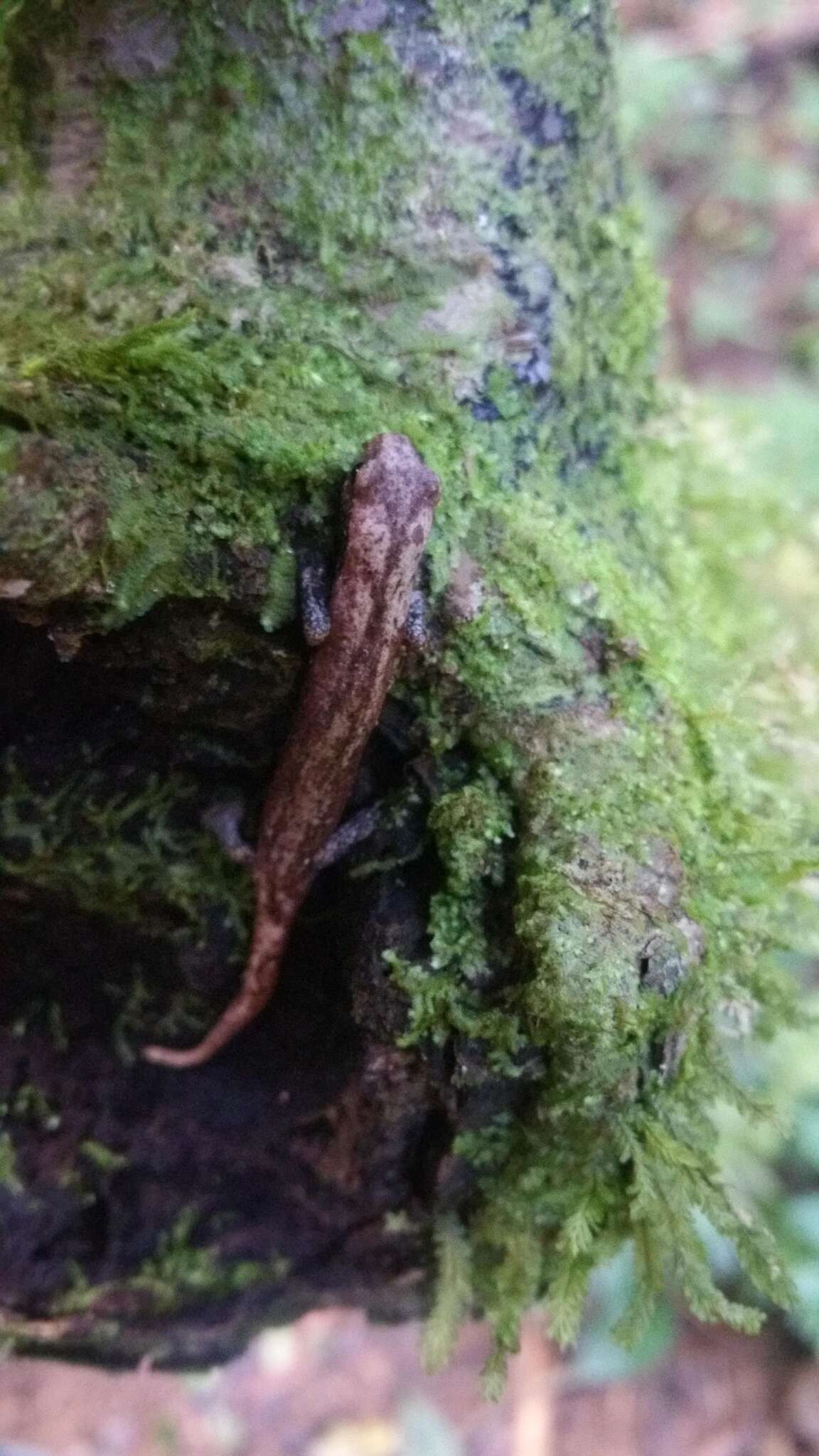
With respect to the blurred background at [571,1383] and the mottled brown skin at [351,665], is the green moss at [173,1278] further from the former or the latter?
the blurred background at [571,1383]

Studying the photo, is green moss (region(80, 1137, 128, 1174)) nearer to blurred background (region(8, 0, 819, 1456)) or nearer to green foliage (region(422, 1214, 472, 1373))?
green foliage (region(422, 1214, 472, 1373))

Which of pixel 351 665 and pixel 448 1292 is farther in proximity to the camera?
pixel 448 1292

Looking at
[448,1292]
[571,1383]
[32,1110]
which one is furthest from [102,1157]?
[571,1383]

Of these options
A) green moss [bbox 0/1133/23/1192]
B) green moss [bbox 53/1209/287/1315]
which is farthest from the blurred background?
green moss [bbox 0/1133/23/1192]

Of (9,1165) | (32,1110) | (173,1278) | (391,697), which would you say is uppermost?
(391,697)

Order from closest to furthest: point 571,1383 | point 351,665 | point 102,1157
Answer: point 351,665 < point 102,1157 < point 571,1383

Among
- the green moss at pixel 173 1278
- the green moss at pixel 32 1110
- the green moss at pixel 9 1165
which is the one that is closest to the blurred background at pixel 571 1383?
the green moss at pixel 173 1278

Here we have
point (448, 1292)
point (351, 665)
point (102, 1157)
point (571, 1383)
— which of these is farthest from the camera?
point (571, 1383)

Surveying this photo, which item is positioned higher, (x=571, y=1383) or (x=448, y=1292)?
(x=448, y=1292)

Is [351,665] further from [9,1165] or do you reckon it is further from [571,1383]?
[571,1383]
